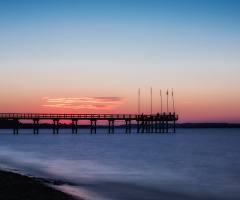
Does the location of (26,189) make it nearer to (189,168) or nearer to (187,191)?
(187,191)

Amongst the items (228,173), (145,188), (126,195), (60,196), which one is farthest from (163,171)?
(60,196)

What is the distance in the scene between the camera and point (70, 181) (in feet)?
56.5

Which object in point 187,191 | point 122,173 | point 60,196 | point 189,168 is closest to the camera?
point 60,196

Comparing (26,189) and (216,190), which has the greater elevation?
(26,189)

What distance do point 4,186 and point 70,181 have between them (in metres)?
5.74

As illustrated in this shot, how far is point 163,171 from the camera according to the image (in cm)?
2223

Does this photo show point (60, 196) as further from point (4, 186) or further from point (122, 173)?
point (122, 173)

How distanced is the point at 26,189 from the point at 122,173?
1018 cm

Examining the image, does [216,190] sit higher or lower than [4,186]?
lower

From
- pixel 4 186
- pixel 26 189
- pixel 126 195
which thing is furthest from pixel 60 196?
pixel 126 195

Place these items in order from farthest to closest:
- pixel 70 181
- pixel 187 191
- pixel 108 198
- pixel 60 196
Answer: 1. pixel 70 181
2. pixel 187 191
3. pixel 108 198
4. pixel 60 196

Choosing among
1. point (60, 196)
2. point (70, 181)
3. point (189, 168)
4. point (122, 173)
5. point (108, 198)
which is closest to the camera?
point (60, 196)

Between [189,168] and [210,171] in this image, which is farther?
[189,168]

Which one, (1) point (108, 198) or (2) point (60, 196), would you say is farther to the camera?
(1) point (108, 198)
